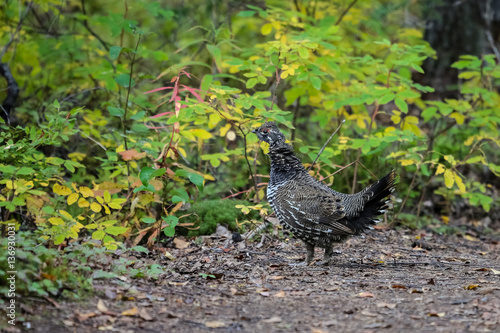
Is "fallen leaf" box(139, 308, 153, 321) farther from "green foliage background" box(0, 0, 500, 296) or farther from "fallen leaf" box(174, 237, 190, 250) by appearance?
"fallen leaf" box(174, 237, 190, 250)

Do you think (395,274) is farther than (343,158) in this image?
No

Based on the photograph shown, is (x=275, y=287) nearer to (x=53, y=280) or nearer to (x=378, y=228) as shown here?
(x=53, y=280)

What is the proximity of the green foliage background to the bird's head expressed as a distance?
0.50 ft

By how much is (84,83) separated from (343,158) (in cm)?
492

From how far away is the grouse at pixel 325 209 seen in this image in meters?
5.75

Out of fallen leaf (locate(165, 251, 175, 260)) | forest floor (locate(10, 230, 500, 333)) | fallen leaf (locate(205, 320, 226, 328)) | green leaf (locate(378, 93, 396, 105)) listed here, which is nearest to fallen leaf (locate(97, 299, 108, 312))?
forest floor (locate(10, 230, 500, 333))

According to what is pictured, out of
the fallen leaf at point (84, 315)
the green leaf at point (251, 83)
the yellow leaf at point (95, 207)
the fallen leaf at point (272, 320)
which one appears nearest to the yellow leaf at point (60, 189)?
the yellow leaf at point (95, 207)

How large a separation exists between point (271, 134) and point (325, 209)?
1153 millimetres

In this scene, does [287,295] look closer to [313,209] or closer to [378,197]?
[313,209]

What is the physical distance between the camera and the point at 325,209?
5781 millimetres

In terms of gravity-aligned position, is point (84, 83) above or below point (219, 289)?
above

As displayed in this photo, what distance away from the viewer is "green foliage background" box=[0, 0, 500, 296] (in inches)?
218

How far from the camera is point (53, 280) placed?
3971 mm

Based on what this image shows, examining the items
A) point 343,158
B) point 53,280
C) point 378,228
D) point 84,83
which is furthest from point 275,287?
point 84,83
